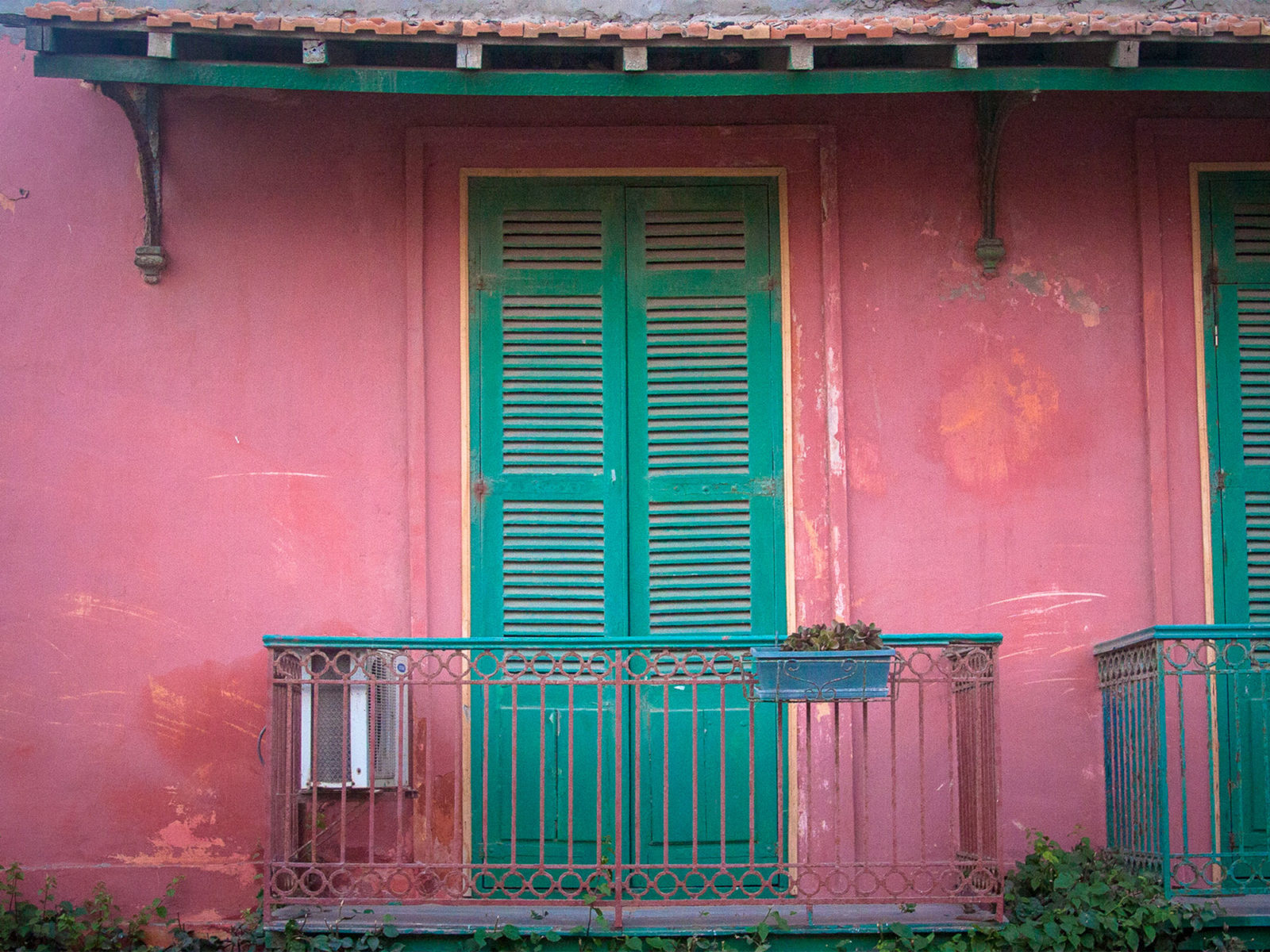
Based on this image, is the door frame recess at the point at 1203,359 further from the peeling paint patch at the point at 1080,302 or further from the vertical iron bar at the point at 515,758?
the vertical iron bar at the point at 515,758

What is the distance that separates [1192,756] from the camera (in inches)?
261

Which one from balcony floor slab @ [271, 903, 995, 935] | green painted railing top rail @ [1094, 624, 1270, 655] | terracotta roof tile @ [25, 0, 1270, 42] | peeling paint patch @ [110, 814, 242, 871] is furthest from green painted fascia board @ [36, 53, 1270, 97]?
balcony floor slab @ [271, 903, 995, 935]

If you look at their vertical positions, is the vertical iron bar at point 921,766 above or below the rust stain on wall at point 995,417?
below

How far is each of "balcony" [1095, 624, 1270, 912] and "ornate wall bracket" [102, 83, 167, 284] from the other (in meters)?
4.70

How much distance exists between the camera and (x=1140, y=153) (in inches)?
275

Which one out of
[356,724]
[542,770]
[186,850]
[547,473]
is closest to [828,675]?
[542,770]

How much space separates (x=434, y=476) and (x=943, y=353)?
2.46m

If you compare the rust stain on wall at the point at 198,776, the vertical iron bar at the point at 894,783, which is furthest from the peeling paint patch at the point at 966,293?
the rust stain on wall at the point at 198,776

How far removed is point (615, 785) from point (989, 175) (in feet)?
10.8

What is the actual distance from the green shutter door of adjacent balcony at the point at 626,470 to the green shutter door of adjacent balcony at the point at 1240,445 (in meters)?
2.05

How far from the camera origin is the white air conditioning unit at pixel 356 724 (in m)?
6.11

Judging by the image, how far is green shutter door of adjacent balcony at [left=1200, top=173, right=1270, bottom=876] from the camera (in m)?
6.59

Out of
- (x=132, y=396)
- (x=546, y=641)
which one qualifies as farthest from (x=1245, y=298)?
(x=132, y=396)

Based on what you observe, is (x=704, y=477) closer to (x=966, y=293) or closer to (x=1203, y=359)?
(x=966, y=293)
